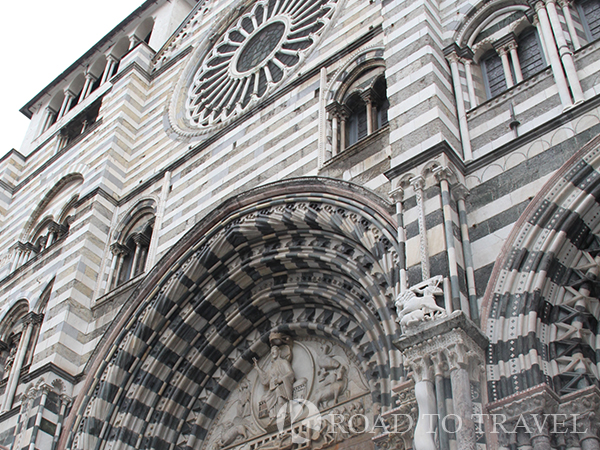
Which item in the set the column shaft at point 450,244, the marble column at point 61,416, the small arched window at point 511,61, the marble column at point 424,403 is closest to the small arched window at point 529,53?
the small arched window at point 511,61

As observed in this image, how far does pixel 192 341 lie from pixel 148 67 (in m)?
9.05

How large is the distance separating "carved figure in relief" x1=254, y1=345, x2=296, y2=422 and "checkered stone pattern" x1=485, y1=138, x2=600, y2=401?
13.5ft

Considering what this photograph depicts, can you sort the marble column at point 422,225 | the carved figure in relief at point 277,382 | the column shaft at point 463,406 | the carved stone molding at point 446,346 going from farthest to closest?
the carved figure in relief at point 277,382 < the marble column at point 422,225 < the carved stone molding at point 446,346 < the column shaft at point 463,406

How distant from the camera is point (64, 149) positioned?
59.3 ft

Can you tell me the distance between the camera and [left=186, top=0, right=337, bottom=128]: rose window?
14.2m

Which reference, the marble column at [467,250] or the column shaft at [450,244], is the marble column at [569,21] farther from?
the column shaft at [450,244]

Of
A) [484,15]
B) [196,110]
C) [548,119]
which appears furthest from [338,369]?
[196,110]

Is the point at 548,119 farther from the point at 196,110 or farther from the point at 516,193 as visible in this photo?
the point at 196,110

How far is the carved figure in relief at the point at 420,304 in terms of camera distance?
21.6ft

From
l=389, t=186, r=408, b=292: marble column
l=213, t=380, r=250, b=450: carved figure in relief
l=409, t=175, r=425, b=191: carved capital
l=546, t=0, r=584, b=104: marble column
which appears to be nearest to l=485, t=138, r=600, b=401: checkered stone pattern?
l=389, t=186, r=408, b=292: marble column

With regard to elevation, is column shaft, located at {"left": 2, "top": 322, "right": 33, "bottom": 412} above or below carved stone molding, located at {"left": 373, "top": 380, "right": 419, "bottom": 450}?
above

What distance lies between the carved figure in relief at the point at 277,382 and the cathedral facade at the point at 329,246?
3cm

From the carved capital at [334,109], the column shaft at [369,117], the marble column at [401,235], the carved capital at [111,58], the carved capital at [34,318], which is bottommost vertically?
the marble column at [401,235]

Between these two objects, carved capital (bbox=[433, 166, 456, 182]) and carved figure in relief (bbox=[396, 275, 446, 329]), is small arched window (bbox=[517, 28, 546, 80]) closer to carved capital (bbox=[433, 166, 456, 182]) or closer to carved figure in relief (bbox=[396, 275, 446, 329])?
carved capital (bbox=[433, 166, 456, 182])
